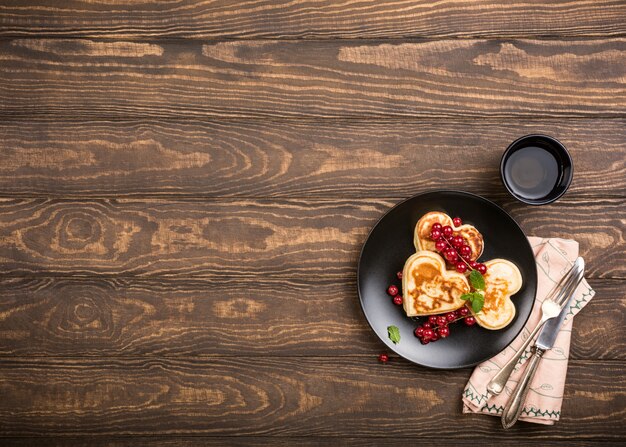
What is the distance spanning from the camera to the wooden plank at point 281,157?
45.4 inches

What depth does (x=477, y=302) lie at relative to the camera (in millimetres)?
1033

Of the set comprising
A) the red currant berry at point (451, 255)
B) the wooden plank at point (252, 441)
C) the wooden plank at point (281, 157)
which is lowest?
the wooden plank at point (252, 441)

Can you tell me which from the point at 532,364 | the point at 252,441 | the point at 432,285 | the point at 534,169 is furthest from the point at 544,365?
the point at 252,441

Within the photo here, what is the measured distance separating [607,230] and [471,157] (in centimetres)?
32

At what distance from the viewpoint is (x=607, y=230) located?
3.76 ft

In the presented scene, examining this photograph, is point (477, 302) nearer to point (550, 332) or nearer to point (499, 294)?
point (499, 294)

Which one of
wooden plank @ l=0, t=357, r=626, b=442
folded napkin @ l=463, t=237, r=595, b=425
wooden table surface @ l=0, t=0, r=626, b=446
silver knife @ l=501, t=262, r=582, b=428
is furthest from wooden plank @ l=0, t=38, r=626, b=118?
wooden plank @ l=0, t=357, r=626, b=442

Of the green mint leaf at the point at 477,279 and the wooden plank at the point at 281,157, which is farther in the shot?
the wooden plank at the point at 281,157

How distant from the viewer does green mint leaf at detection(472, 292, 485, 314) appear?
103 cm


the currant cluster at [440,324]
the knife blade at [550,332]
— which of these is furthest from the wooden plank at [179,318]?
the knife blade at [550,332]

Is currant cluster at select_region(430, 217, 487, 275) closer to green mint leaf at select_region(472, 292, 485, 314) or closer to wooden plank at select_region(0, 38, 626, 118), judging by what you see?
green mint leaf at select_region(472, 292, 485, 314)

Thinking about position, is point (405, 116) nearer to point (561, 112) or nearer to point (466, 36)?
point (466, 36)

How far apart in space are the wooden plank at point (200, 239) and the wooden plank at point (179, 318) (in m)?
0.03

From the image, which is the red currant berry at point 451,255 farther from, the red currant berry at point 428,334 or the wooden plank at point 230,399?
the wooden plank at point 230,399
